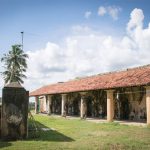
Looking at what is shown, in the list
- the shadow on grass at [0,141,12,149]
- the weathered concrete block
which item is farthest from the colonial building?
the shadow on grass at [0,141,12,149]

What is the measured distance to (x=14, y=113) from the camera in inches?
544

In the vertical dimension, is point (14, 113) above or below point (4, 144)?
above

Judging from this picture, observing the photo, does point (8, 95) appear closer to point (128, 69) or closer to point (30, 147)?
point (30, 147)

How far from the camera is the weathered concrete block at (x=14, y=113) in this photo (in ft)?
44.8

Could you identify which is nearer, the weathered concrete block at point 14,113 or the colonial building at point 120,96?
the weathered concrete block at point 14,113

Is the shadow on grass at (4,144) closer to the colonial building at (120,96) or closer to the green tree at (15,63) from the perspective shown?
the colonial building at (120,96)

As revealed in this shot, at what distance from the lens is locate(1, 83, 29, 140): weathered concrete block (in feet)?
44.8

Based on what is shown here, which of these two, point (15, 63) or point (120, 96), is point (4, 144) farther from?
point (15, 63)

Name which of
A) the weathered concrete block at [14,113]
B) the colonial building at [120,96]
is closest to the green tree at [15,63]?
the colonial building at [120,96]

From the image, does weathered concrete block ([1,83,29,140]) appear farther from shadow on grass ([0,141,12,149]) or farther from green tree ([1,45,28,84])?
green tree ([1,45,28,84])

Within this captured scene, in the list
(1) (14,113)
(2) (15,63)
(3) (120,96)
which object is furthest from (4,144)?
(2) (15,63)

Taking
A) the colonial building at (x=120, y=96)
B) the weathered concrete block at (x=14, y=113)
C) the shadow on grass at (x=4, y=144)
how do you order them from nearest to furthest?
the shadow on grass at (x=4, y=144), the weathered concrete block at (x=14, y=113), the colonial building at (x=120, y=96)

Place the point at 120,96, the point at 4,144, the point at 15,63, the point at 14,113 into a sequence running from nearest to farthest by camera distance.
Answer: the point at 4,144 < the point at 14,113 < the point at 120,96 < the point at 15,63

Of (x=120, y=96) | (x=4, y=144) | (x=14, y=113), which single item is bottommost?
(x=4, y=144)
